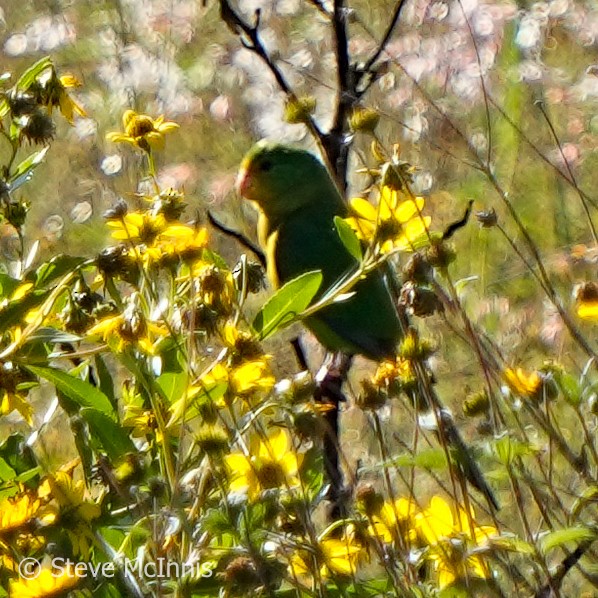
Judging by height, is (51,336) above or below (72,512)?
above

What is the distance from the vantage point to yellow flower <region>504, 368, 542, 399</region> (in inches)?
47.6

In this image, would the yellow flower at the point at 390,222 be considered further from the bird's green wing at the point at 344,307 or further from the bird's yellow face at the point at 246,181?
the bird's yellow face at the point at 246,181

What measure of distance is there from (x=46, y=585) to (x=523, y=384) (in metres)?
0.45

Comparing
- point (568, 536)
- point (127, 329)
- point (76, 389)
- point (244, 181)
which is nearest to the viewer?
point (568, 536)

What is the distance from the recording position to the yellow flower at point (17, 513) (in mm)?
1118

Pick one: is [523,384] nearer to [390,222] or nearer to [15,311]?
[390,222]

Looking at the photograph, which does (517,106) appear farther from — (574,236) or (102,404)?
(102,404)

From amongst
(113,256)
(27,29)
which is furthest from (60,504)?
(27,29)

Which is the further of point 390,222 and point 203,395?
point 390,222

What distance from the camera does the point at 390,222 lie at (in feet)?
4.33

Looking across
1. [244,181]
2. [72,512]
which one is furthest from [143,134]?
[244,181]

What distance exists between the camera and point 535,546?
1.08 meters

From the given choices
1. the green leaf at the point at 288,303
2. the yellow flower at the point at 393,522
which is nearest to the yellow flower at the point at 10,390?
the green leaf at the point at 288,303

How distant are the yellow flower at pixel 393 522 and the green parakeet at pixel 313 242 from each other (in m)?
1.17
